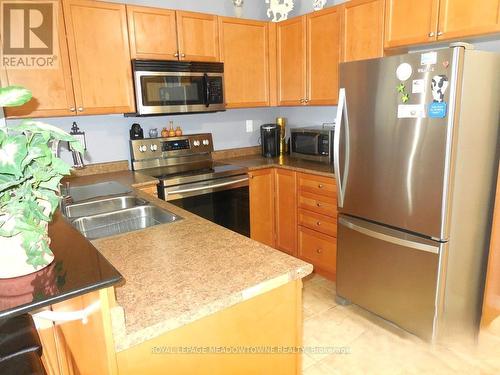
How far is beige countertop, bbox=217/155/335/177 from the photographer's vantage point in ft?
9.33

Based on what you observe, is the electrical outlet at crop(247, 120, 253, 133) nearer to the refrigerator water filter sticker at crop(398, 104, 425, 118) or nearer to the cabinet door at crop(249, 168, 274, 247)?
the cabinet door at crop(249, 168, 274, 247)

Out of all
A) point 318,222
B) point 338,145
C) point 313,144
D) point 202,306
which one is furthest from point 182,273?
point 313,144

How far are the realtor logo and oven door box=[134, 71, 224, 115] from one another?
578 mm

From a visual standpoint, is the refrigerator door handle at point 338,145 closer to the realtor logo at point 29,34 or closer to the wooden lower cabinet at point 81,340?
the wooden lower cabinet at point 81,340

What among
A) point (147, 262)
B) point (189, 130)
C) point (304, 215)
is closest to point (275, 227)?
point (304, 215)

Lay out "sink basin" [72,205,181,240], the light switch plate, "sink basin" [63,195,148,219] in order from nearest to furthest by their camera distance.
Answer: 1. "sink basin" [72,205,181,240]
2. "sink basin" [63,195,148,219]
3. the light switch plate

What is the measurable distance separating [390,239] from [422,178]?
413 mm

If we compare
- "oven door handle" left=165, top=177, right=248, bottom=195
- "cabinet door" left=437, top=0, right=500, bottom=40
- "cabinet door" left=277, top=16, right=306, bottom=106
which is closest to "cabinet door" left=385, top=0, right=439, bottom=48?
"cabinet door" left=437, top=0, right=500, bottom=40

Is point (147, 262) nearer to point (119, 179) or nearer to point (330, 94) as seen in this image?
point (119, 179)

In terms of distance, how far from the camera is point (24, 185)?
825 mm

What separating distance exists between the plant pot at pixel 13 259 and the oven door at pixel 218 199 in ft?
5.84

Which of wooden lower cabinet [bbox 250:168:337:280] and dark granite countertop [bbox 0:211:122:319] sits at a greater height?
dark granite countertop [bbox 0:211:122:319]

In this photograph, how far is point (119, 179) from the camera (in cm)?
272

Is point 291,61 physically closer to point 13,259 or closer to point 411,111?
point 411,111
